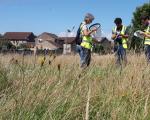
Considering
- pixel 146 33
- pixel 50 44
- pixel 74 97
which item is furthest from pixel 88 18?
pixel 50 44

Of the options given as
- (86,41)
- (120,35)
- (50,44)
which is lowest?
(50,44)

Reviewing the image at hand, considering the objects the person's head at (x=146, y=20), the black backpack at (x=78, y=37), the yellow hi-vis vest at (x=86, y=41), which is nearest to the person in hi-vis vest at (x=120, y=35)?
the person's head at (x=146, y=20)

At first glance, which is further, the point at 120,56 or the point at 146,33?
the point at 146,33

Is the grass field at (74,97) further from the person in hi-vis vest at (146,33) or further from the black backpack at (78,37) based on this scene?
the black backpack at (78,37)

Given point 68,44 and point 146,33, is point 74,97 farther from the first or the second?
point 146,33

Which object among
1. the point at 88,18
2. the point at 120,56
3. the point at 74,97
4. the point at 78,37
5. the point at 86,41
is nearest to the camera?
the point at 74,97

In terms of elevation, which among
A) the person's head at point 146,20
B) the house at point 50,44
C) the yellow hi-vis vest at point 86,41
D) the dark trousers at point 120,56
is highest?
the person's head at point 146,20

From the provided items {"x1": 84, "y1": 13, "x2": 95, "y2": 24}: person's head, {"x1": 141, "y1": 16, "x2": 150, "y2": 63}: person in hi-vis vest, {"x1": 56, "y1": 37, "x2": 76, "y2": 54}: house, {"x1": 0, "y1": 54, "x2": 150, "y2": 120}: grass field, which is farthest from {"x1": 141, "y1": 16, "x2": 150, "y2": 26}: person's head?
{"x1": 0, "y1": 54, "x2": 150, "y2": 120}: grass field

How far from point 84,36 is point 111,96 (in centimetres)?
521

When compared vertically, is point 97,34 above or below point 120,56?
above

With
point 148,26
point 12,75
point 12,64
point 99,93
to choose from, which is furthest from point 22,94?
point 148,26

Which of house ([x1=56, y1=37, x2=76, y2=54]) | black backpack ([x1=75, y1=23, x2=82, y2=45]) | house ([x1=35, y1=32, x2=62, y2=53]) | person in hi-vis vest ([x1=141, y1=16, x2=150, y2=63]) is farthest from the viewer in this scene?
house ([x1=35, y1=32, x2=62, y2=53])

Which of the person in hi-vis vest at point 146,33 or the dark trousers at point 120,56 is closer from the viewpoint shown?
the dark trousers at point 120,56

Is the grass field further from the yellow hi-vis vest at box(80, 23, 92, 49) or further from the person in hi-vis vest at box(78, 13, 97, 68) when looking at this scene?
the yellow hi-vis vest at box(80, 23, 92, 49)
